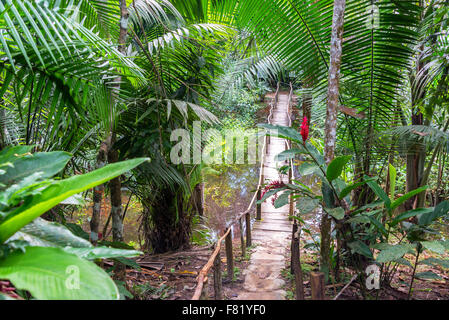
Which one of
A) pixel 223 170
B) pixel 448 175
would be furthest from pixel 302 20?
pixel 223 170

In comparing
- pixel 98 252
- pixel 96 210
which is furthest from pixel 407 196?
pixel 96 210

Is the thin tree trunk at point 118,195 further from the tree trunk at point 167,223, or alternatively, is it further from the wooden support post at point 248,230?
the wooden support post at point 248,230

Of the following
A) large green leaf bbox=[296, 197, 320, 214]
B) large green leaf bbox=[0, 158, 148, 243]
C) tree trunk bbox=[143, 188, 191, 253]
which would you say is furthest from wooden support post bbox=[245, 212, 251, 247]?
large green leaf bbox=[0, 158, 148, 243]

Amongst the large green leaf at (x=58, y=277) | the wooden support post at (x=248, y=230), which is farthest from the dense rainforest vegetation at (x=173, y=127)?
the wooden support post at (x=248, y=230)

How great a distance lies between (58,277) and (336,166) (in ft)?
4.12

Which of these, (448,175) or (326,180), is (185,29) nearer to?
(326,180)

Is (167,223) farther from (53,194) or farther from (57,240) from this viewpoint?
(53,194)

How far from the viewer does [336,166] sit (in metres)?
1.60

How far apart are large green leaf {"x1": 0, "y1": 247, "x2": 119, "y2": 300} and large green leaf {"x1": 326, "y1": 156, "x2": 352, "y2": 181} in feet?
3.76

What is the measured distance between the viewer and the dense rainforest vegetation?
92 cm

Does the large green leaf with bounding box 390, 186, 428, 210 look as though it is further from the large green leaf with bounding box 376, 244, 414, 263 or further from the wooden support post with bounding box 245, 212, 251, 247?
the wooden support post with bounding box 245, 212, 251, 247

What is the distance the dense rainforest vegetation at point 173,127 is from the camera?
3.03 feet

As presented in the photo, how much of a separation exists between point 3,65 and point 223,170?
6.77m

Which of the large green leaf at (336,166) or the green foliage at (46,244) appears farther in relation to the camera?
the large green leaf at (336,166)
